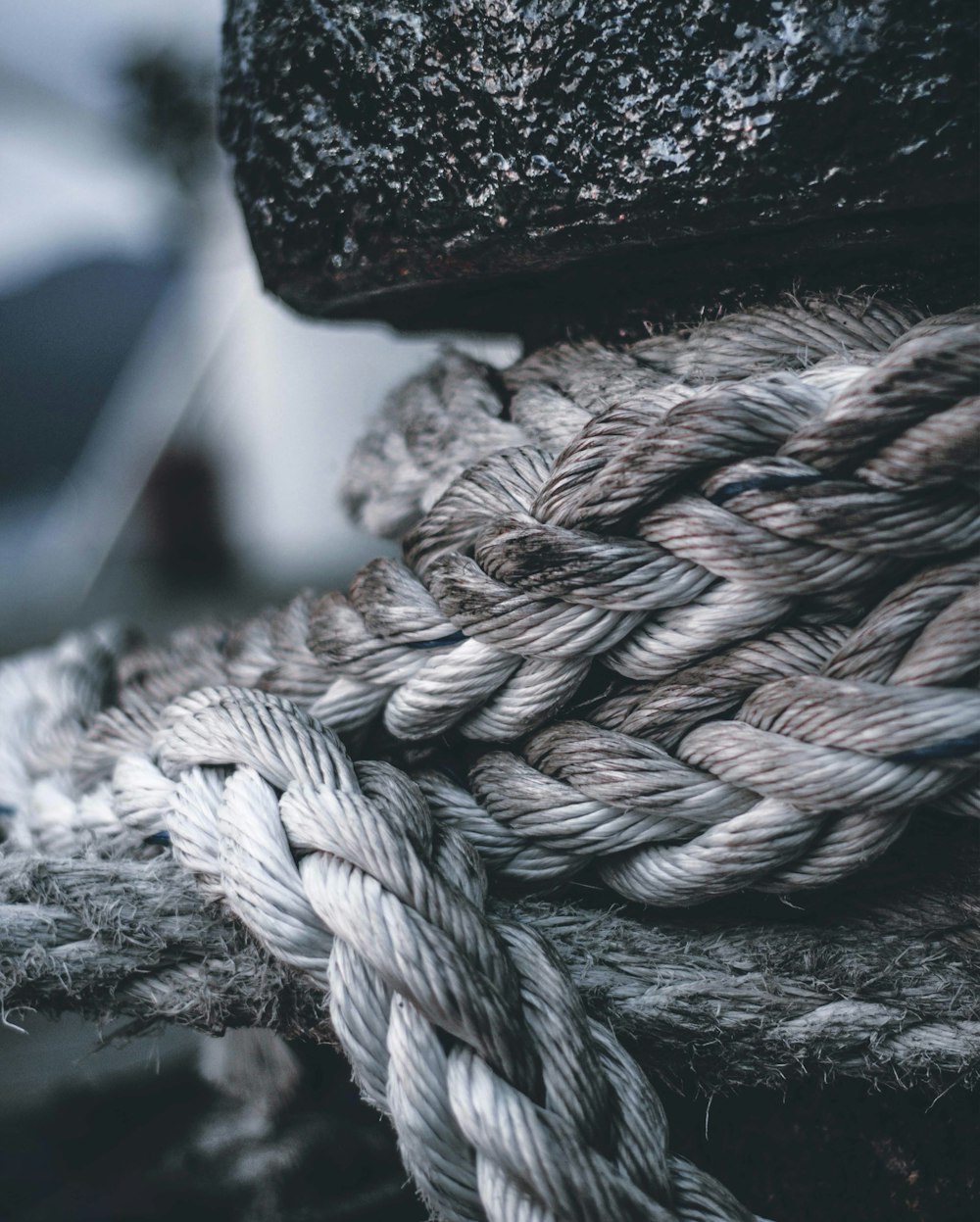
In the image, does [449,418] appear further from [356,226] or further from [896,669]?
[896,669]

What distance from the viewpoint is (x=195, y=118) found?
2182mm

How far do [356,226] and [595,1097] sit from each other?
49cm

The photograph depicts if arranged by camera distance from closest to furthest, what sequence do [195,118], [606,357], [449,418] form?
[606,357] → [449,418] → [195,118]

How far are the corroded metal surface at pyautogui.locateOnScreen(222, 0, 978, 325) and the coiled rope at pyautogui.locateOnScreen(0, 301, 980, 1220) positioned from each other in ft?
0.22

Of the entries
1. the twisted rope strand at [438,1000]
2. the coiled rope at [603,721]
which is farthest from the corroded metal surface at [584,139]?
the twisted rope strand at [438,1000]

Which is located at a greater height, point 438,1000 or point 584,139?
point 584,139

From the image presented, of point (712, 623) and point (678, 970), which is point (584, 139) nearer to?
point (712, 623)

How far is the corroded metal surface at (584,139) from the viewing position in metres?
0.44

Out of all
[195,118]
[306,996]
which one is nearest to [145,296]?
[195,118]

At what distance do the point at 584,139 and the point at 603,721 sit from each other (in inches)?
12.0

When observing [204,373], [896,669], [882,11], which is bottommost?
[204,373]

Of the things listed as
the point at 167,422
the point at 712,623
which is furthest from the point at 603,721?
the point at 167,422

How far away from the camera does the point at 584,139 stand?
499 mm

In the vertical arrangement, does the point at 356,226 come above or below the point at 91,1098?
above
